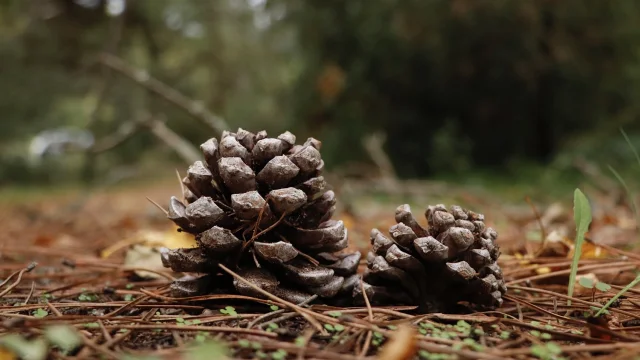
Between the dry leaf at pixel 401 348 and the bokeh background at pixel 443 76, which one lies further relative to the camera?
the bokeh background at pixel 443 76

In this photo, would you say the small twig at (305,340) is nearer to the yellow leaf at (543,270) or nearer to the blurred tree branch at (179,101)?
the yellow leaf at (543,270)

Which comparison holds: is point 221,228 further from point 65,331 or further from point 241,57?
point 241,57

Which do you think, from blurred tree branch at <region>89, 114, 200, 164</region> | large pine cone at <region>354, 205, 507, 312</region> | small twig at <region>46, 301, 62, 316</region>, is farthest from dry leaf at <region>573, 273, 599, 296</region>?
blurred tree branch at <region>89, 114, 200, 164</region>

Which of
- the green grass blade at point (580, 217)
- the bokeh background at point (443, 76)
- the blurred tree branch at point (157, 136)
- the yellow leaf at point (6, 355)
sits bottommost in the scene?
the yellow leaf at point (6, 355)

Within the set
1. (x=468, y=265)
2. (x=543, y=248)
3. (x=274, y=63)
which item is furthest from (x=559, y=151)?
(x=274, y=63)

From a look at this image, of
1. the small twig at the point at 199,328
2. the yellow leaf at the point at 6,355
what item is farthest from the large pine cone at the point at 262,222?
the yellow leaf at the point at 6,355

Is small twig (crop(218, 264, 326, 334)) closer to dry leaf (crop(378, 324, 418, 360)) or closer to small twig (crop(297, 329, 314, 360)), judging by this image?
small twig (crop(297, 329, 314, 360))
